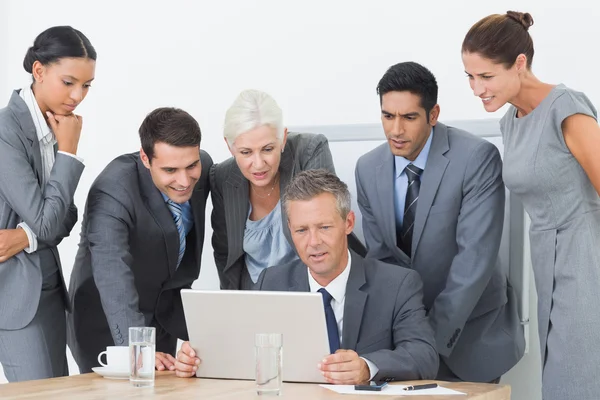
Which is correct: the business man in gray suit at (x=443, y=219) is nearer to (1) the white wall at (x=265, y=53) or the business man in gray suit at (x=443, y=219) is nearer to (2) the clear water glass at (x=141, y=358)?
(1) the white wall at (x=265, y=53)

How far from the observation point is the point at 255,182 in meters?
3.18

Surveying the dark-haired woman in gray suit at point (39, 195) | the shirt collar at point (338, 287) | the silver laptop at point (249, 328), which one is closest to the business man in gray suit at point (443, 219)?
the shirt collar at point (338, 287)

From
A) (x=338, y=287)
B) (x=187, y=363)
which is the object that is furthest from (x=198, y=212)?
(x=187, y=363)

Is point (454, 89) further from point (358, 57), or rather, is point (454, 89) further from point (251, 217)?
point (251, 217)

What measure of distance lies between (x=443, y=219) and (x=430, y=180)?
0.46 ft

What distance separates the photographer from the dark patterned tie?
3275 mm

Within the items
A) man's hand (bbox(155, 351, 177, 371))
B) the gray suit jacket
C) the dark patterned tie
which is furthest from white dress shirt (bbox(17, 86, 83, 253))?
the dark patterned tie

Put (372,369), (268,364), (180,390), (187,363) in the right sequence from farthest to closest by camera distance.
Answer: (187,363) → (372,369) → (180,390) → (268,364)

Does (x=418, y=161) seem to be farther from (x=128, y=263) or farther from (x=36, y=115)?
(x=36, y=115)

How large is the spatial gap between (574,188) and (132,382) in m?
1.37

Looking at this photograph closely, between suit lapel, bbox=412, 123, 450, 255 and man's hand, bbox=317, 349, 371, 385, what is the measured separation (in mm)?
980

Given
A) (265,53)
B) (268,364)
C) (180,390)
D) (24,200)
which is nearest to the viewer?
(268,364)

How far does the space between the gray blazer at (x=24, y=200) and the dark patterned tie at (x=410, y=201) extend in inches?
44.4

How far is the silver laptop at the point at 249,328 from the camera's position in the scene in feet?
7.52
